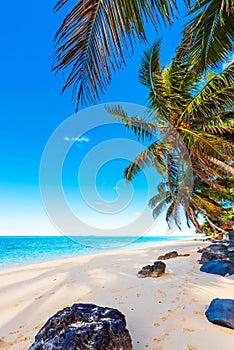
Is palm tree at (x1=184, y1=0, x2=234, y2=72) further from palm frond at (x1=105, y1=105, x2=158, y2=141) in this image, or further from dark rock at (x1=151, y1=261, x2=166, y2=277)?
dark rock at (x1=151, y1=261, x2=166, y2=277)

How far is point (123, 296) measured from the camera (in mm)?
3953

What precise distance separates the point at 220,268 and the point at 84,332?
4469 millimetres

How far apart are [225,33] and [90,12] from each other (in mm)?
2253

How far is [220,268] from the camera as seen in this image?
5344 mm

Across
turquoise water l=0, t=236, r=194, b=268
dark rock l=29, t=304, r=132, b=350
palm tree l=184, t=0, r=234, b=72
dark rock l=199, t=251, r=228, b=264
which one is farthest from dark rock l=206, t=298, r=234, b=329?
turquoise water l=0, t=236, r=194, b=268

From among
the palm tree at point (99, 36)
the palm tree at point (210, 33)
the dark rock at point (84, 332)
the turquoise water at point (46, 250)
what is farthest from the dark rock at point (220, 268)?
the turquoise water at point (46, 250)

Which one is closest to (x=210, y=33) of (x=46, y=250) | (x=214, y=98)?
(x=214, y=98)

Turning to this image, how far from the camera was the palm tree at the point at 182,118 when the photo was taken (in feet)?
18.2

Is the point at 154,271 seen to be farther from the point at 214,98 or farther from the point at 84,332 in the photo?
the point at 214,98

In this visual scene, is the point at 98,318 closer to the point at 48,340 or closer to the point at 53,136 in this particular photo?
the point at 48,340

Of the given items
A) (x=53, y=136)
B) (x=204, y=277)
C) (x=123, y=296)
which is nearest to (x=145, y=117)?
(x=53, y=136)

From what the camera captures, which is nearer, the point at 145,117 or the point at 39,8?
the point at 39,8

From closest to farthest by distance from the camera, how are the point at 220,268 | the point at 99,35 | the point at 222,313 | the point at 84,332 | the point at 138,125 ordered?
the point at 99,35 < the point at 84,332 < the point at 222,313 < the point at 220,268 < the point at 138,125

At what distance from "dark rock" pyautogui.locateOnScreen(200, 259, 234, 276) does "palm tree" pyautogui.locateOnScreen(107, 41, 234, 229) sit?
7.27ft
